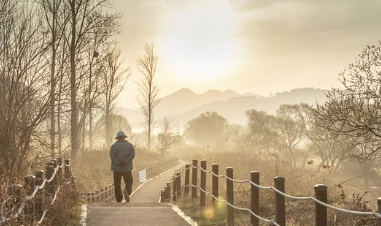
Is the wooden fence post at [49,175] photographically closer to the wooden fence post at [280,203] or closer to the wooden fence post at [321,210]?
the wooden fence post at [280,203]

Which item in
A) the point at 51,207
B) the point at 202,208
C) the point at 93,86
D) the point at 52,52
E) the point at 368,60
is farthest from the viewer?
the point at 93,86

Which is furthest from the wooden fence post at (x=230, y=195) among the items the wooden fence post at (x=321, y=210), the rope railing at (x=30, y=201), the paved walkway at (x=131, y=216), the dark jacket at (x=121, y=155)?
the dark jacket at (x=121, y=155)

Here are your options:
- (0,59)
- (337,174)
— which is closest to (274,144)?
(337,174)

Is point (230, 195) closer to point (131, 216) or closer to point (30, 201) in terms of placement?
point (131, 216)

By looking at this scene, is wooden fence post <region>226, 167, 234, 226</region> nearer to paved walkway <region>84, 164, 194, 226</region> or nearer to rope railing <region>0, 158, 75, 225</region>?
paved walkway <region>84, 164, 194, 226</region>

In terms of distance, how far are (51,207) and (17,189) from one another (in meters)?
2.14

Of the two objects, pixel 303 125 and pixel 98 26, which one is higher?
pixel 98 26

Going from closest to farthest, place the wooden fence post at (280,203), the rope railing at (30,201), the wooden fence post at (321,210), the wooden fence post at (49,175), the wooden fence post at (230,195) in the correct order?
1. the wooden fence post at (321,210)
2. the rope railing at (30,201)
3. the wooden fence post at (280,203)
4. the wooden fence post at (49,175)
5. the wooden fence post at (230,195)

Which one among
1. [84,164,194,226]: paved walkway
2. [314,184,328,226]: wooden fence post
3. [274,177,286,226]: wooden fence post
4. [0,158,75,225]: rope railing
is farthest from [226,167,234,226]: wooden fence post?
[314,184,328,226]: wooden fence post

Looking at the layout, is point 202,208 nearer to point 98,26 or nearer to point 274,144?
point 98,26

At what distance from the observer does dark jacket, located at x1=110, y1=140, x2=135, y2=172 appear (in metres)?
13.4

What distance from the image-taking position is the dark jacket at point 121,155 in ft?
44.0

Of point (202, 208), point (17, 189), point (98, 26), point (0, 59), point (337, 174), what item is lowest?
point (337, 174)

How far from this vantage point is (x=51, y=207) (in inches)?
342
